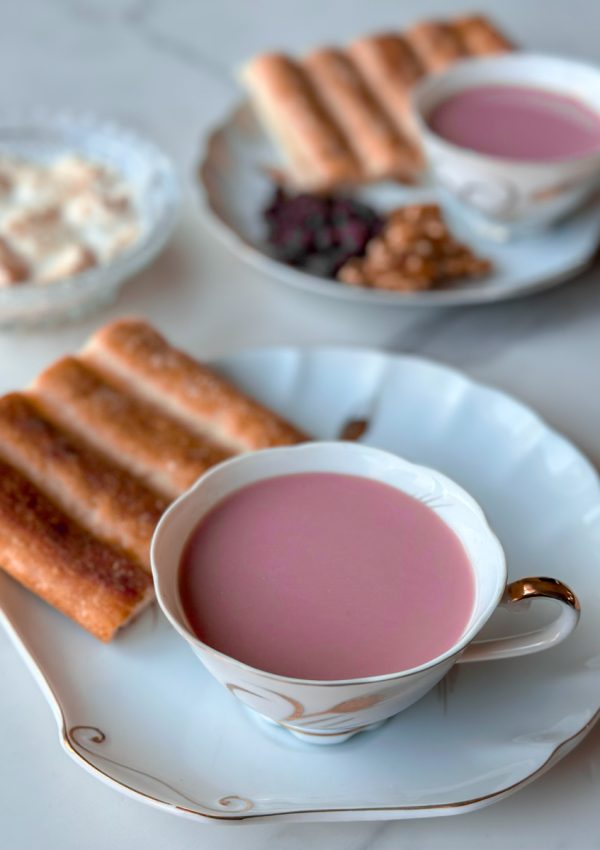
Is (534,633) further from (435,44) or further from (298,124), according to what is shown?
(435,44)

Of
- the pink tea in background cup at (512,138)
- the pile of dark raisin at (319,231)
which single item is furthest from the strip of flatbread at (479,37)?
the pile of dark raisin at (319,231)

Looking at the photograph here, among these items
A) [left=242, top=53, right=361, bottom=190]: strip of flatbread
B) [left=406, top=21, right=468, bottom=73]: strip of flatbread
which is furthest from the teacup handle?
[left=406, top=21, right=468, bottom=73]: strip of flatbread

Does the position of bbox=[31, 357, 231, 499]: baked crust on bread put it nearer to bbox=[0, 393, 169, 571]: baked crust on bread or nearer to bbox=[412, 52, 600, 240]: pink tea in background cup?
bbox=[0, 393, 169, 571]: baked crust on bread

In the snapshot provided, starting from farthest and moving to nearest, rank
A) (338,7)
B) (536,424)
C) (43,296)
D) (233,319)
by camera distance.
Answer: (338,7) → (233,319) → (43,296) → (536,424)

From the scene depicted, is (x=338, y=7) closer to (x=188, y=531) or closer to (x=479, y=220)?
(x=479, y=220)

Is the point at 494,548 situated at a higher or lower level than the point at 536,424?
higher

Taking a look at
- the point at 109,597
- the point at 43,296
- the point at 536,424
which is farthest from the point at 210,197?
the point at 109,597

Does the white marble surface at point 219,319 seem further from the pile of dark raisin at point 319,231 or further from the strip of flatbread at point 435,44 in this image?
the strip of flatbread at point 435,44
